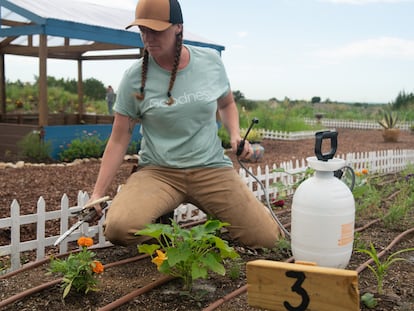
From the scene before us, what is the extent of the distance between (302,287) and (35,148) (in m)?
6.57

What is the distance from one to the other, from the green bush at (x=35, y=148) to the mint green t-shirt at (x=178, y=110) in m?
5.03

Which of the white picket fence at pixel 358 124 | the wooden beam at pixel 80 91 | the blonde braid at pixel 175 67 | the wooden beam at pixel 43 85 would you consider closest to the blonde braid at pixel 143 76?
the blonde braid at pixel 175 67

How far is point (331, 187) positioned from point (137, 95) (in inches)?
46.0

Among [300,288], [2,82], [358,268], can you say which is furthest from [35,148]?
[300,288]

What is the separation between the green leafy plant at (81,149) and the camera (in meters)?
7.83

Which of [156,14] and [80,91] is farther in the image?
[80,91]

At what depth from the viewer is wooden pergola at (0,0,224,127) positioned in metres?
7.70

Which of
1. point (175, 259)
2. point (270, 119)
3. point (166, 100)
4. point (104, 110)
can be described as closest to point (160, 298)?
point (175, 259)

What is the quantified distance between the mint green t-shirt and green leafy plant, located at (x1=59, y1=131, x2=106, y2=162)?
509cm

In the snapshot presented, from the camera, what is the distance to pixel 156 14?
8.62ft

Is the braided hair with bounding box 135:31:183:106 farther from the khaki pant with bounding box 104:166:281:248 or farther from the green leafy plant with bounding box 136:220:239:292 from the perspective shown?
the green leafy plant with bounding box 136:220:239:292

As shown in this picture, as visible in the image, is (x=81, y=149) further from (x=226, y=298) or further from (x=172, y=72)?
(x=226, y=298)

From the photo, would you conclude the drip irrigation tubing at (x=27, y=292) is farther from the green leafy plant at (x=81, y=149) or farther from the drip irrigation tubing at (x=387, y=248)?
the green leafy plant at (x=81, y=149)

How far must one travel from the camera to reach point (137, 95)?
2846 millimetres
